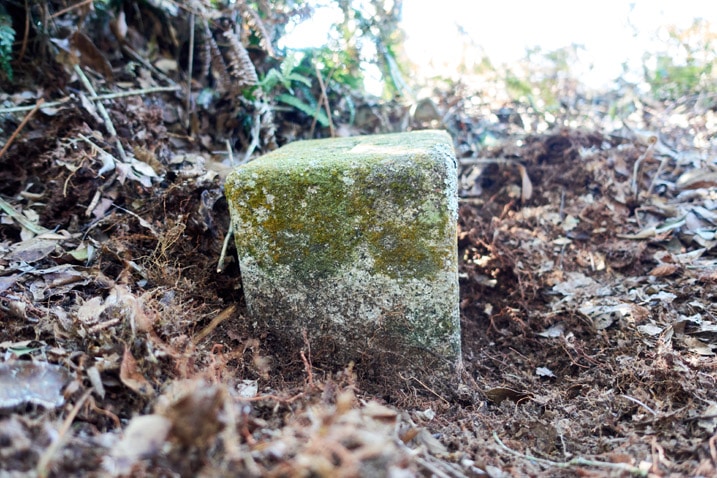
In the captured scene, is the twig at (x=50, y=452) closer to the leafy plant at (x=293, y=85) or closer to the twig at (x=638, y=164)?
the leafy plant at (x=293, y=85)

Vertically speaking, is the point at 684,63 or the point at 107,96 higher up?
the point at 107,96

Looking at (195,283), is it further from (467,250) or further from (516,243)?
(516,243)

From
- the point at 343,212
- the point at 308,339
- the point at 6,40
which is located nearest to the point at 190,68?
the point at 6,40

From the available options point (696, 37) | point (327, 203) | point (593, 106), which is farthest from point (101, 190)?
point (696, 37)

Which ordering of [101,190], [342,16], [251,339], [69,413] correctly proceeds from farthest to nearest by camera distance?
[342,16], [101,190], [251,339], [69,413]

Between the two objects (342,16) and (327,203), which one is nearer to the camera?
(327,203)

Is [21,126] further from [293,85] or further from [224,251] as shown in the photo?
[293,85]
